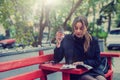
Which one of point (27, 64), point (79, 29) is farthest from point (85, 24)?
Result: point (27, 64)

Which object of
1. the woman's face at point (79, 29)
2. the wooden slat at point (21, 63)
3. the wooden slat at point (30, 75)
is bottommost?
the wooden slat at point (30, 75)

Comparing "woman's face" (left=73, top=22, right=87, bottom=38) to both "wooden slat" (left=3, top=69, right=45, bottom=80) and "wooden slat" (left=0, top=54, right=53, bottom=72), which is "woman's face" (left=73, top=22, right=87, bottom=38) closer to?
"wooden slat" (left=0, top=54, right=53, bottom=72)

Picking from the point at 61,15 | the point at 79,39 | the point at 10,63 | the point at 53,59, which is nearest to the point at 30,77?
the point at 10,63

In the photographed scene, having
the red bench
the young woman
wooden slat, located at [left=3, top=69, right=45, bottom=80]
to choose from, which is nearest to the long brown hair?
the young woman

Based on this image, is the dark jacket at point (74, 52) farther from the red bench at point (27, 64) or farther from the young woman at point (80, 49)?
the red bench at point (27, 64)

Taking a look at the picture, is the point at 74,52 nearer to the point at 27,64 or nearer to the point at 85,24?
the point at 85,24

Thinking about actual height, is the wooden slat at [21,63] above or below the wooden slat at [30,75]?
above

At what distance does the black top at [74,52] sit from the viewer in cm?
382

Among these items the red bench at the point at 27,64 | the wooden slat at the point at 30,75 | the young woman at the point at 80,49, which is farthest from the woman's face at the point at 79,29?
the wooden slat at the point at 30,75

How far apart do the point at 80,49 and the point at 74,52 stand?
0.10m

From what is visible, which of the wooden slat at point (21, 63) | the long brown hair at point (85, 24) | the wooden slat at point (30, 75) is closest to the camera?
the wooden slat at point (21, 63)

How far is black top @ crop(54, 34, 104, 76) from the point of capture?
12.5 ft

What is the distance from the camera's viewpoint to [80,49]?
3848 mm

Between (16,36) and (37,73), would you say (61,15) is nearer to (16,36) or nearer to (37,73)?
(16,36)
